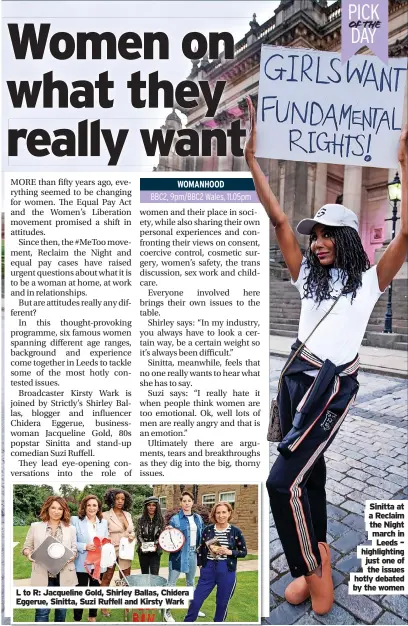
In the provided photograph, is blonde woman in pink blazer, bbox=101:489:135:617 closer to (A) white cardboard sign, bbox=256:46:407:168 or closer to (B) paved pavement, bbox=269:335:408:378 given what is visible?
(B) paved pavement, bbox=269:335:408:378

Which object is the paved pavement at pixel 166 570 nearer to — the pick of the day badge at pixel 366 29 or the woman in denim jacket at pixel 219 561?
the woman in denim jacket at pixel 219 561

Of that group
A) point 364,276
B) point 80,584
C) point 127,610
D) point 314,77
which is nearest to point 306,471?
point 364,276

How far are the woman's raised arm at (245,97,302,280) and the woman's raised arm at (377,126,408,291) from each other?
442 millimetres

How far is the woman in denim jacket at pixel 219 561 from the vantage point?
2146mm

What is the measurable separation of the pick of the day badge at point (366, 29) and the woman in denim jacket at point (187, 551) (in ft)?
9.13

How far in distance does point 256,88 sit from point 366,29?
0.74 m

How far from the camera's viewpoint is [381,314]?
8.09 ft

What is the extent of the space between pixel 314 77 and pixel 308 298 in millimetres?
1285

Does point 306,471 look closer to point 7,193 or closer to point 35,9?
point 7,193

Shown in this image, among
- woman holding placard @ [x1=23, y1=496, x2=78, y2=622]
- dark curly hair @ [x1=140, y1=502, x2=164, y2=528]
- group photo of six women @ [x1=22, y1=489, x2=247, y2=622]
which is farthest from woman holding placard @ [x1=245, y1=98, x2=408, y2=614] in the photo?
woman holding placard @ [x1=23, y1=496, x2=78, y2=622]

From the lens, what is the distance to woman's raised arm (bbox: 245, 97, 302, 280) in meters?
2.03

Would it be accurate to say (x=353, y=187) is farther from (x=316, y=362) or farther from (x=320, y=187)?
(x=316, y=362)

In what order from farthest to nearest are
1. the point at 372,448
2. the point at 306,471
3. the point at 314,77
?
1. the point at 372,448
2. the point at 314,77
3. the point at 306,471

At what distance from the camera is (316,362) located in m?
2.00
